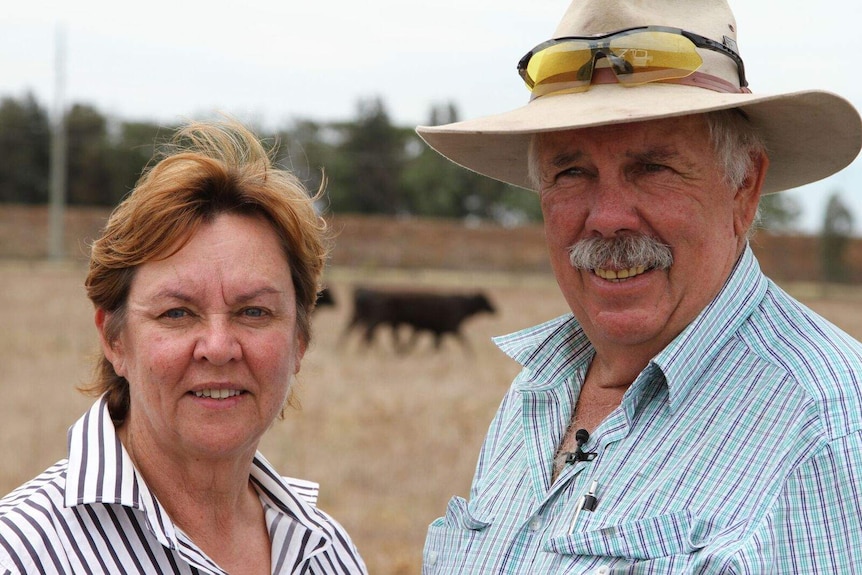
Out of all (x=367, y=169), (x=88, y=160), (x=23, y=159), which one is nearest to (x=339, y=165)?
(x=367, y=169)

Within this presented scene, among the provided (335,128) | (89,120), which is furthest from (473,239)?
(89,120)

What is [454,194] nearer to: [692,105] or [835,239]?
[835,239]

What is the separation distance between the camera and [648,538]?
227 centimetres

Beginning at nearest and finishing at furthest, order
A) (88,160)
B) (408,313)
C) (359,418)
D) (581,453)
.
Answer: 1. (581,453)
2. (359,418)
3. (408,313)
4. (88,160)

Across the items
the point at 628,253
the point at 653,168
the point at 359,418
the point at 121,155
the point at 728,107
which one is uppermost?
the point at 728,107

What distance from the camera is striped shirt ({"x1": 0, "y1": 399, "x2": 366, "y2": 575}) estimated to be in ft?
7.53

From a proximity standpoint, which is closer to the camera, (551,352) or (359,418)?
(551,352)

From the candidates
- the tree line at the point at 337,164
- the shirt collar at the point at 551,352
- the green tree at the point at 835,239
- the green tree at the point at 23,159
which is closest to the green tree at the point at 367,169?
the tree line at the point at 337,164

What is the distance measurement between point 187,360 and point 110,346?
0.30 meters

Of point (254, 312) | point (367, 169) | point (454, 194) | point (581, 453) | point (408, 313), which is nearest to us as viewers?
point (581, 453)

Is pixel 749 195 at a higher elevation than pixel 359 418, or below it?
higher

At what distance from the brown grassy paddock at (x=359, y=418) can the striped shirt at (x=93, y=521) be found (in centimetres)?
60

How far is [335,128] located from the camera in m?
53.5

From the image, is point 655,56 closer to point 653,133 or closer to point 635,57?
point 635,57
